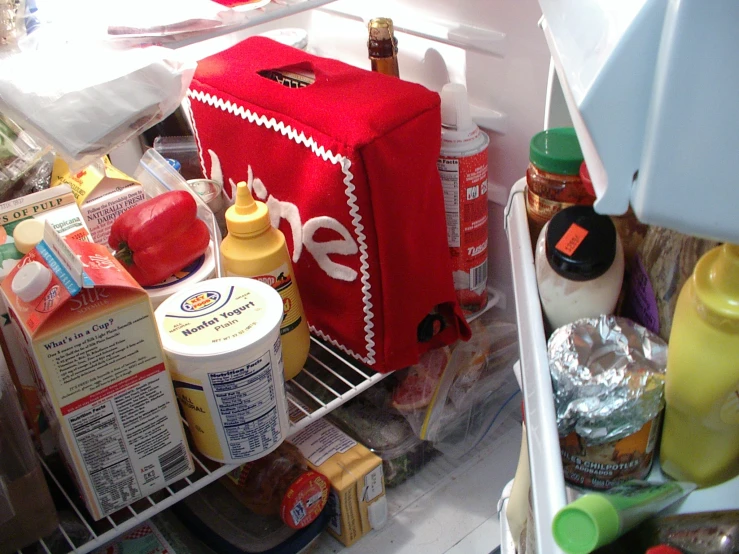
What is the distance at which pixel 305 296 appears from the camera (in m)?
0.95

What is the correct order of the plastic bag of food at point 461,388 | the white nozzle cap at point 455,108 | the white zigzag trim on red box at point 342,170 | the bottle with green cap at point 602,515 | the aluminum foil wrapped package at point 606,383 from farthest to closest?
the plastic bag of food at point 461,388, the white nozzle cap at point 455,108, the white zigzag trim on red box at point 342,170, the aluminum foil wrapped package at point 606,383, the bottle with green cap at point 602,515

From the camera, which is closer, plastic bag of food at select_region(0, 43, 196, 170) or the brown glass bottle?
plastic bag of food at select_region(0, 43, 196, 170)

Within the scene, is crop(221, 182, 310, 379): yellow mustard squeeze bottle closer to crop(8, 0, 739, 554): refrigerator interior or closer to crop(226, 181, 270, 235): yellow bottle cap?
crop(226, 181, 270, 235): yellow bottle cap

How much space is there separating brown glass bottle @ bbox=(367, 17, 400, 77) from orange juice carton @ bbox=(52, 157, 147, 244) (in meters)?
0.37

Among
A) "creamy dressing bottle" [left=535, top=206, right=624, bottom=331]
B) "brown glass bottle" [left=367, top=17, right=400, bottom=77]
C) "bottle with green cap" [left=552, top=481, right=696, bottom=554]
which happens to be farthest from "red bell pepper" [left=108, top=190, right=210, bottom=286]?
"bottle with green cap" [left=552, top=481, right=696, bottom=554]

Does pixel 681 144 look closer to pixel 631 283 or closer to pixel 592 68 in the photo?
pixel 592 68

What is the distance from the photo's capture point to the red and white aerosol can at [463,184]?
90 cm

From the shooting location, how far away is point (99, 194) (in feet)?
2.81

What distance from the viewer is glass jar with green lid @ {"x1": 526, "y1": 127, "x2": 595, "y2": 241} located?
2.08ft

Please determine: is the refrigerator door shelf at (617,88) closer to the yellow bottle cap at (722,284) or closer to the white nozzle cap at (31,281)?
the yellow bottle cap at (722,284)

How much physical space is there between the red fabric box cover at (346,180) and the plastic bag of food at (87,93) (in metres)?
0.12

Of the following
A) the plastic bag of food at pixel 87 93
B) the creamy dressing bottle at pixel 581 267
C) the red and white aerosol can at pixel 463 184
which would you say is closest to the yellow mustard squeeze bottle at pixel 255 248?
the plastic bag of food at pixel 87 93

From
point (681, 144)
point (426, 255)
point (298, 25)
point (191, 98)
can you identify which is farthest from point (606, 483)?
point (298, 25)

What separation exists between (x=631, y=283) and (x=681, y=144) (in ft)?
1.10
